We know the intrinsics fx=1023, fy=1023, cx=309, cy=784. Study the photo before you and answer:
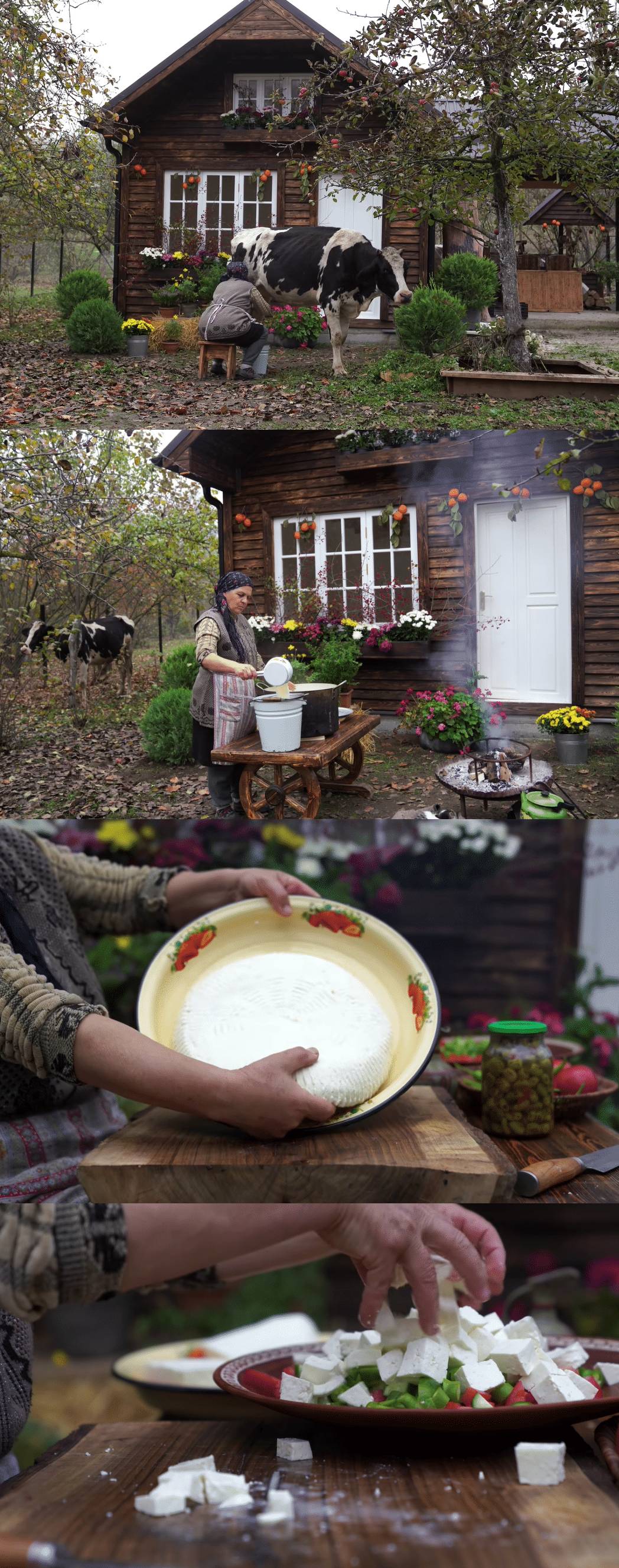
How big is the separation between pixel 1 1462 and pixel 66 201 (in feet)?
7.03

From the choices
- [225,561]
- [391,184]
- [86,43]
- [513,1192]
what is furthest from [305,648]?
[86,43]

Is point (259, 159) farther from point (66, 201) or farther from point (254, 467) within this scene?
point (254, 467)

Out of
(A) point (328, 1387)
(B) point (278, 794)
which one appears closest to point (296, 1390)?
(A) point (328, 1387)

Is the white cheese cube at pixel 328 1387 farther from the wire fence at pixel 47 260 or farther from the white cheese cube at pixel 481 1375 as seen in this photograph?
the wire fence at pixel 47 260

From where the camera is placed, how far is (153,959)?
1.68 meters

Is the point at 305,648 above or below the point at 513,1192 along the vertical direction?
above

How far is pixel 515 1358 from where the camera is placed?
59.6 inches

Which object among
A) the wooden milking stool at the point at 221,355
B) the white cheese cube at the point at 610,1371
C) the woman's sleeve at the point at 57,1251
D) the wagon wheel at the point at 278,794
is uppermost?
the wooden milking stool at the point at 221,355

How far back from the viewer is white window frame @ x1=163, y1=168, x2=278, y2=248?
1.92 m

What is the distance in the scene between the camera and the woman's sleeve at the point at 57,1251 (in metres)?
1.58

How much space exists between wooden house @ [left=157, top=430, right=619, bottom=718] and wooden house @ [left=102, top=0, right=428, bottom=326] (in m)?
0.34

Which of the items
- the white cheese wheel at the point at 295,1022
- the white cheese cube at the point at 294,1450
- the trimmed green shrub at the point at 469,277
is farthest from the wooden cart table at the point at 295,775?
the white cheese cube at the point at 294,1450

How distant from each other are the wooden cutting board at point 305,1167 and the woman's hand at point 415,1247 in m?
0.11

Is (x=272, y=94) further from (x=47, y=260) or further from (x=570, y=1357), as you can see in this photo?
(x=570, y=1357)
